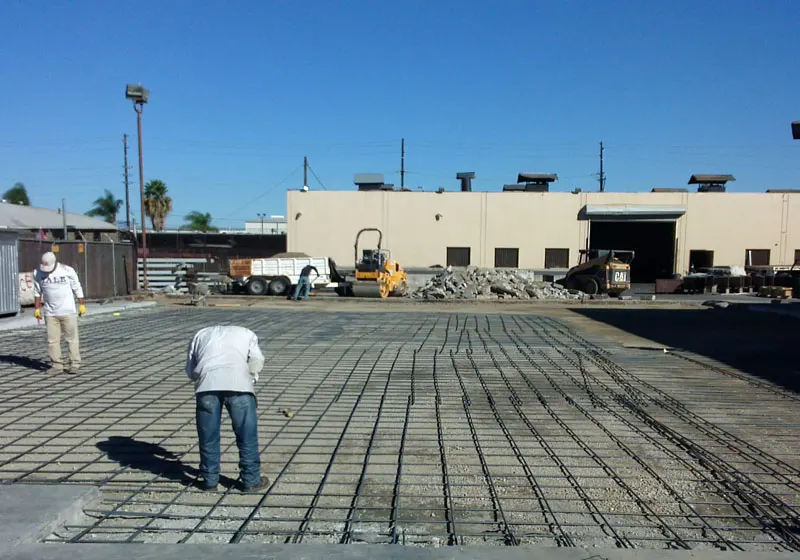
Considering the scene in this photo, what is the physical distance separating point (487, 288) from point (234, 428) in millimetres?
23587

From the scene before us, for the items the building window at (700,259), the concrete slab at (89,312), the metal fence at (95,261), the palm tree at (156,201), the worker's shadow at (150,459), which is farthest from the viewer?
the palm tree at (156,201)

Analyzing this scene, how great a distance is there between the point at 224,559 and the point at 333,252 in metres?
32.2

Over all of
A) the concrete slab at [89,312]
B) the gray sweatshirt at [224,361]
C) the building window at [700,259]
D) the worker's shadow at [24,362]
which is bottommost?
the worker's shadow at [24,362]

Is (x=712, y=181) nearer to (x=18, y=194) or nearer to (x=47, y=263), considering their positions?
(x=47, y=263)

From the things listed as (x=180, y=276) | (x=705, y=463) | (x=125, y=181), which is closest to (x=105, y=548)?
(x=705, y=463)

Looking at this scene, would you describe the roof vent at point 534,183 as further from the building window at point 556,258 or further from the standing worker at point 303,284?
the standing worker at point 303,284

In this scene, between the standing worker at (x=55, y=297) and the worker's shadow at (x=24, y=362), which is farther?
the worker's shadow at (x=24, y=362)

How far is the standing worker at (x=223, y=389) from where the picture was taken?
418cm

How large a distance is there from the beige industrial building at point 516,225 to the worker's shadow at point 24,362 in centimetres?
2577

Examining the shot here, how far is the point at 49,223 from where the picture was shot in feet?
98.9

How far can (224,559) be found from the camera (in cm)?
330

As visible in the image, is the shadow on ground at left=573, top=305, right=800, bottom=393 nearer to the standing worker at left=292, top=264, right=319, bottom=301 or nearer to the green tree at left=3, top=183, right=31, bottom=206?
the standing worker at left=292, top=264, right=319, bottom=301

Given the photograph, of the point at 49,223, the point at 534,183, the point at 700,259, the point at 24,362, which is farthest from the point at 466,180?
the point at 24,362

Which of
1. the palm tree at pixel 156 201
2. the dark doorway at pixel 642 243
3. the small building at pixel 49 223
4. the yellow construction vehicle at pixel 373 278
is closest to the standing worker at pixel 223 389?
the yellow construction vehicle at pixel 373 278
